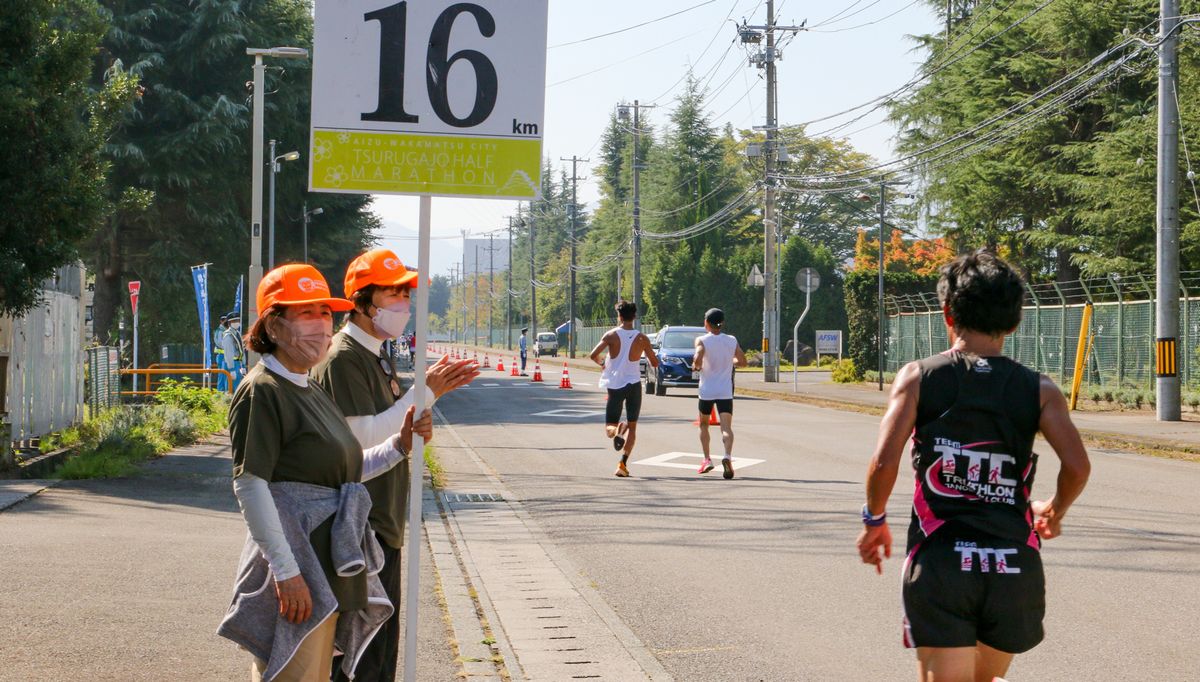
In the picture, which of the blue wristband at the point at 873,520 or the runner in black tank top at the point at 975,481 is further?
the blue wristband at the point at 873,520

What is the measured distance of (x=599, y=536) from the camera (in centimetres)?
1114

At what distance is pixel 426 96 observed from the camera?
5.30 meters

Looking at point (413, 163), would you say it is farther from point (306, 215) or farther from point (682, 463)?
point (306, 215)

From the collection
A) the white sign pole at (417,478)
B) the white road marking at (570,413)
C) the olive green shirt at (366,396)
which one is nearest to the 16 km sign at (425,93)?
the white sign pole at (417,478)

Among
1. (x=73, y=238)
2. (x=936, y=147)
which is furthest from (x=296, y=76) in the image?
(x=73, y=238)

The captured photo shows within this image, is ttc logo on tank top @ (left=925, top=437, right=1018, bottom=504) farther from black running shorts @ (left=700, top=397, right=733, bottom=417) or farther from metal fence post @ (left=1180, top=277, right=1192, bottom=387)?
metal fence post @ (left=1180, top=277, right=1192, bottom=387)

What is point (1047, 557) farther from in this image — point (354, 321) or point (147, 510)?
point (147, 510)

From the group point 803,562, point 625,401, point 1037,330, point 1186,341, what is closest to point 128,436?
point 625,401

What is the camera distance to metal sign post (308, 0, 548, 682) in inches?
206

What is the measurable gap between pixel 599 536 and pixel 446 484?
13.3 ft

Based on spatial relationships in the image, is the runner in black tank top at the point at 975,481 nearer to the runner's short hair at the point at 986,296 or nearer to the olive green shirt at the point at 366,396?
the runner's short hair at the point at 986,296

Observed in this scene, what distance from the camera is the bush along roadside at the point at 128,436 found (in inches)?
593

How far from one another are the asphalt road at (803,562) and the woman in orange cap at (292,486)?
273 cm

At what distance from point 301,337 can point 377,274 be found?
96cm
